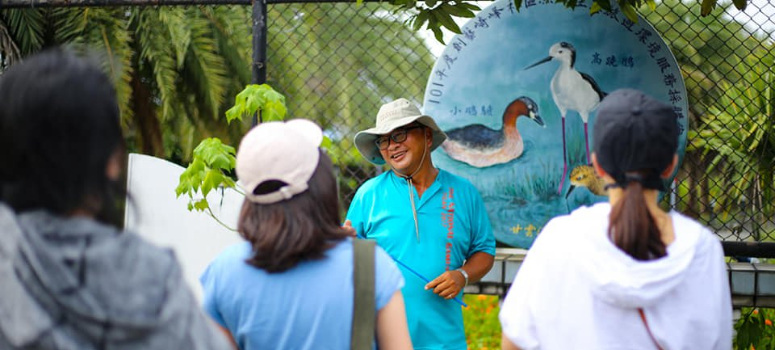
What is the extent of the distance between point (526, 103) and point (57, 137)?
270cm

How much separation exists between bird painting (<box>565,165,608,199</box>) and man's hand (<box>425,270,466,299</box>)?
928 millimetres

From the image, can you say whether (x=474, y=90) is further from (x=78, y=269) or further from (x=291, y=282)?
(x=78, y=269)

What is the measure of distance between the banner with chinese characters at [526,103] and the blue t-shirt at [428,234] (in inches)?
21.4

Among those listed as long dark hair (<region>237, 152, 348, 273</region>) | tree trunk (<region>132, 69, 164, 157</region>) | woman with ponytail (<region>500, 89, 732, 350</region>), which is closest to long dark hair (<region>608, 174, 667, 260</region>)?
woman with ponytail (<region>500, 89, 732, 350</region>)

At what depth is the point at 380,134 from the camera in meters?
3.26

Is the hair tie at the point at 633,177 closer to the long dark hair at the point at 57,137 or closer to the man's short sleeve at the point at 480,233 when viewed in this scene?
the long dark hair at the point at 57,137

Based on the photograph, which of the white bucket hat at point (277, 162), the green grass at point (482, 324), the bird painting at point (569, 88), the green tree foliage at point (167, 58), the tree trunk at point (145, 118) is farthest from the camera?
the tree trunk at point (145, 118)

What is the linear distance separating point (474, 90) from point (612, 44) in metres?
0.62

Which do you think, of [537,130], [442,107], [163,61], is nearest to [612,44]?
[537,130]

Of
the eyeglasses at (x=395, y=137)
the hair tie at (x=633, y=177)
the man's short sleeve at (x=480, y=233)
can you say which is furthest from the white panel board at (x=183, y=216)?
the hair tie at (x=633, y=177)

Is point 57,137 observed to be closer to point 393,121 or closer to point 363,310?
point 363,310

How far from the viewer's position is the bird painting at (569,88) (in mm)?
3678

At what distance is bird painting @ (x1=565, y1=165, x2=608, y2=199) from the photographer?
3.70 metres

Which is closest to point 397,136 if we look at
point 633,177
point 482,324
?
point 633,177
